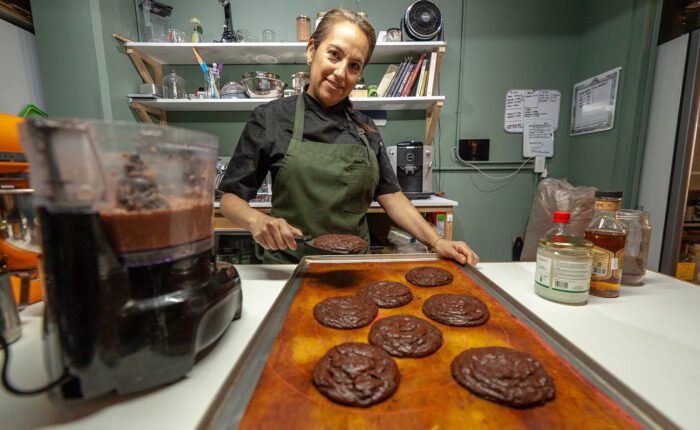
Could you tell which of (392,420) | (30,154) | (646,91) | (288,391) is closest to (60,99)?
(30,154)

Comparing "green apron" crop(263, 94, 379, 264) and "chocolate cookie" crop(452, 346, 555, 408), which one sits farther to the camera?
"green apron" crop(263, 94, 379, 264)

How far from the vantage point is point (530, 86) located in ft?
9.54

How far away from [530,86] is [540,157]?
0.69 m

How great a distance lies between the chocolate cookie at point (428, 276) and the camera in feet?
2.90

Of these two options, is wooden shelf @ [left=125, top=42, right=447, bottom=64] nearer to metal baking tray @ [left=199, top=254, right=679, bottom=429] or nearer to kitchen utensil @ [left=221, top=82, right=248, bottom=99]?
kitchen utensil @ [left=221, top=82, right=248, bottom=99]

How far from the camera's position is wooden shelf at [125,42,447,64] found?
2.37 meters

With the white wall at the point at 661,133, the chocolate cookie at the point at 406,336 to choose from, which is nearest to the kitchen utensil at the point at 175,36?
the chocolate cookie at the point at 406,336

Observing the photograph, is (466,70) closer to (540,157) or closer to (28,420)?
(540,157)

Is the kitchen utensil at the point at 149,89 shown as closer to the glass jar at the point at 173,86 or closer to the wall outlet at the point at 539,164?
the glass jar at the point at 173,86

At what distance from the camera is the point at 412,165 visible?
2473 mm

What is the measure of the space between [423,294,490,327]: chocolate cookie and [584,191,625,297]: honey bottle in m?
0.34

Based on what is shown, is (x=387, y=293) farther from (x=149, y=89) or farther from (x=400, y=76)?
(x=149, y=89)

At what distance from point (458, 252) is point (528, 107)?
258cm

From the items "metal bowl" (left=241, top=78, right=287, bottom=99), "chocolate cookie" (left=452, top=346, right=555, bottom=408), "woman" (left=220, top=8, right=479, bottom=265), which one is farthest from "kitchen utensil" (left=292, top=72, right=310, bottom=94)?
"chocolate cookie" (left=452, top=346, right=555, bottom=408)
